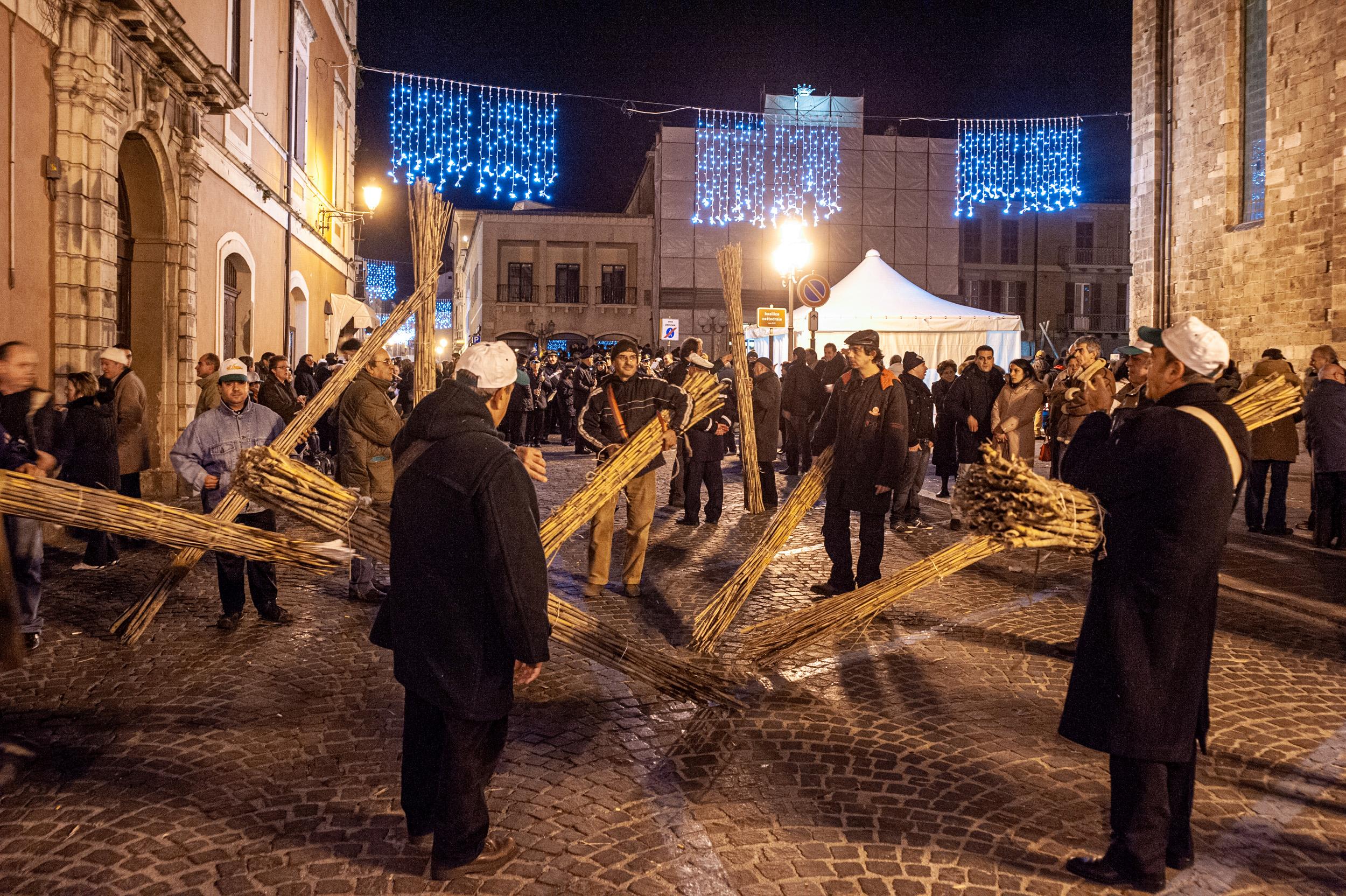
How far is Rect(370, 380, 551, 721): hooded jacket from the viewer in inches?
119

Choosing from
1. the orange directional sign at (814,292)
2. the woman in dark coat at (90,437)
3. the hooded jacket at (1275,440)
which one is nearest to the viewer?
the woman in dark coat at (90,437)

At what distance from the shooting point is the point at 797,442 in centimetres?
1473

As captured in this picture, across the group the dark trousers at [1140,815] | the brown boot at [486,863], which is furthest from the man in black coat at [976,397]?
the brown boot at [486,863]

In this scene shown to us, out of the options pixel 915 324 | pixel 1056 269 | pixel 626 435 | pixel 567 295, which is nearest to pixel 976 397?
pixel 626 435

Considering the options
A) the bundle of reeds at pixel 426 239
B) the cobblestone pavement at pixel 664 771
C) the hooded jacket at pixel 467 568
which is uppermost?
the bundle of reeds at pixel 426 239

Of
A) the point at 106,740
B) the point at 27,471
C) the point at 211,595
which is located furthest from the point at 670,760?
the point at 211,595

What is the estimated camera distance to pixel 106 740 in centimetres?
442

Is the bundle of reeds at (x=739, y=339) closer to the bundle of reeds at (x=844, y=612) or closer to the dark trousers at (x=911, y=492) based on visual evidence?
the dark trousers at (x=911, y=492)

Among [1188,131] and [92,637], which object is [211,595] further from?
[1188,131]

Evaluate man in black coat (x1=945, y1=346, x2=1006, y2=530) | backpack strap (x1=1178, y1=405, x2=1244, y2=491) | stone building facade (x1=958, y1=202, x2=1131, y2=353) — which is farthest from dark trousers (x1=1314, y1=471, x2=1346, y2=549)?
stone building facade (x1=958, y1=202, x2=1131, y2=353)

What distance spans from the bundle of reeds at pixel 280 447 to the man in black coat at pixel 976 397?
5.70 metres

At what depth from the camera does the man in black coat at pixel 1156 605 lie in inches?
125

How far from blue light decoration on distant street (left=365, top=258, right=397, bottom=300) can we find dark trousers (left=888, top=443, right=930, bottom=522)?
6065cm

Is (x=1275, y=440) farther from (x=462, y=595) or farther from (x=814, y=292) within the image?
(x=462, y=595)
